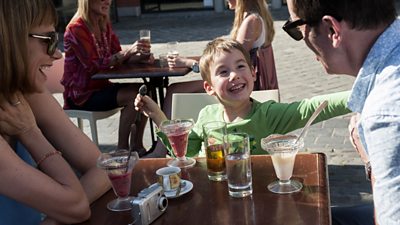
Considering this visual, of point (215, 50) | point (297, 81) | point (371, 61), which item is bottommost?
point (297, 81)

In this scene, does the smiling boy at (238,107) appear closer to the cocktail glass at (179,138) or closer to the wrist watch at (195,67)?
the cocktail glass at (179,138)

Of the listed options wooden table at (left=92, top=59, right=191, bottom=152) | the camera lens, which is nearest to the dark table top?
wooden table at (left=92, top=59, right=191, bottom=152)

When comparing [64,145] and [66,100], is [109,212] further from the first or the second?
[66,100]

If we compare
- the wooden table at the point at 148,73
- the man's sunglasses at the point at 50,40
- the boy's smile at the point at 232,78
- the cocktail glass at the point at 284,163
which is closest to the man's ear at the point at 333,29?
the cocktail glass at the point at 284,163

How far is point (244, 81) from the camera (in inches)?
115

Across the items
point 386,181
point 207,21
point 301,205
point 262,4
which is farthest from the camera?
point 207,21

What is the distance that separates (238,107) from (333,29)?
130 cm

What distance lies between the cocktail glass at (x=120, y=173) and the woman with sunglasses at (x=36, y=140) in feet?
0.34

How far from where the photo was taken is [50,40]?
2068mm

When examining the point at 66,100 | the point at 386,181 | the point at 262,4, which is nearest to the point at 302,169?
the point at 386,181

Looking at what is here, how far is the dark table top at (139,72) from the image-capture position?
15.2ft

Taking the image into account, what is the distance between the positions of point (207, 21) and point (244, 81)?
13.0 m

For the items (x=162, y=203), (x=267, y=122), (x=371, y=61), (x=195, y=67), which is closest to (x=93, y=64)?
(x=195, y=67)

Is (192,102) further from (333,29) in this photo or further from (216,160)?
(333,29)
